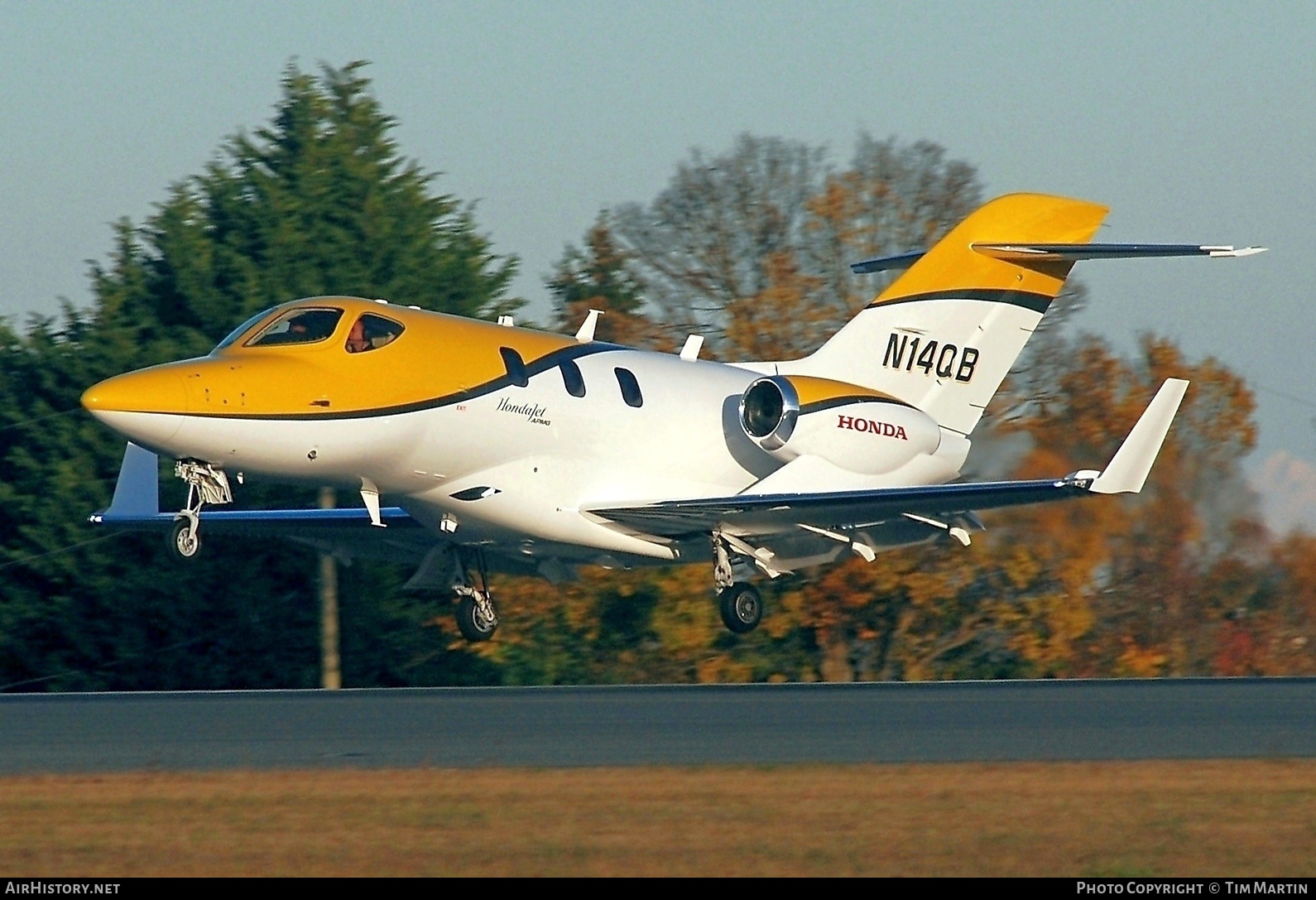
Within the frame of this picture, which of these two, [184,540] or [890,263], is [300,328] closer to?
[184,540]

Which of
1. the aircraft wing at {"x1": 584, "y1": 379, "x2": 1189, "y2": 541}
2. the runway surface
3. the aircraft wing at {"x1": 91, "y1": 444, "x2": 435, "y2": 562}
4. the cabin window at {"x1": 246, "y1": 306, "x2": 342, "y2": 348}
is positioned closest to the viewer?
the runway surface

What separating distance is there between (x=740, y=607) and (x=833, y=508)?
1.68 metres

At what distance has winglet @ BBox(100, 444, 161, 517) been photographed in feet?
71.3

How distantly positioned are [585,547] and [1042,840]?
423 inches

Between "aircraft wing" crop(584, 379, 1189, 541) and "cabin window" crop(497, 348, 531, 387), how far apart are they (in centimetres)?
155

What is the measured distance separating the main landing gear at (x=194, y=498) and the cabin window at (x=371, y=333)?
1683 millimetres

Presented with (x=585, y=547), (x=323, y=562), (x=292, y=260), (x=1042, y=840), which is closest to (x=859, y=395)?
(x=585, y=547)

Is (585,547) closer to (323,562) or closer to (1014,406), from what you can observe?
(323,562)

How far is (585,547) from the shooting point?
19750mm

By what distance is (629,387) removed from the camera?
64.6 feet

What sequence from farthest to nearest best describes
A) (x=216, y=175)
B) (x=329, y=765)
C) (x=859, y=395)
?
(x=216, y=175) < (x=859, y=395) < (x=329, y=765)

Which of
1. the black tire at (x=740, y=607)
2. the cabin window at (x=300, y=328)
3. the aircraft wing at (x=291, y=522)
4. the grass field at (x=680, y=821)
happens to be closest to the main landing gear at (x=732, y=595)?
the black tire at (x=740, y=607)

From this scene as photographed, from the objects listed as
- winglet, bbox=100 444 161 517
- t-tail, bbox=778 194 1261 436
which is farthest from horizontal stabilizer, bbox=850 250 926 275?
winglet, bbox=100 444 161 517

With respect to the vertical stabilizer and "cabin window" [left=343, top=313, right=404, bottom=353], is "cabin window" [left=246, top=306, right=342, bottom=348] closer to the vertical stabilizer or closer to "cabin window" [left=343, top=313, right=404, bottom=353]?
"cabin window" [left=343, top=313, right=404, bottom=353]
